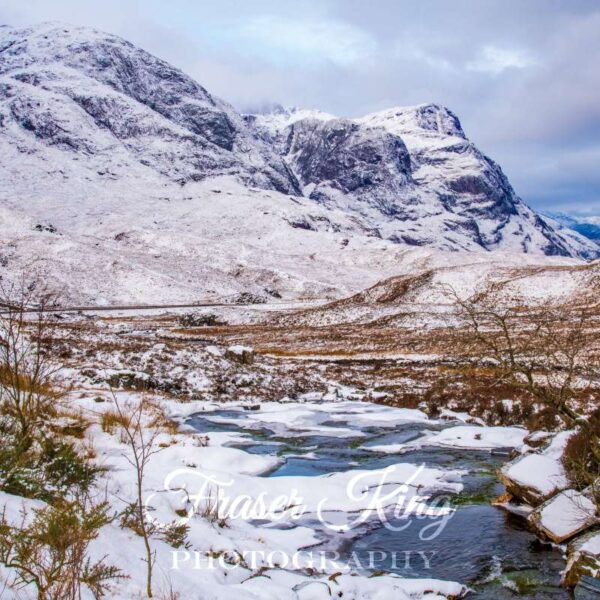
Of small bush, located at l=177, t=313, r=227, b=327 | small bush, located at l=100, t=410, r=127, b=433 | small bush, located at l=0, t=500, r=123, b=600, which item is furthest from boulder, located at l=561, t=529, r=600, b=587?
small bush, located at l=177, t=313, r=227, b=327

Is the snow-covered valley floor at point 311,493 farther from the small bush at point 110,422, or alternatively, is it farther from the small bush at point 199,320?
the small bush at point 199,320

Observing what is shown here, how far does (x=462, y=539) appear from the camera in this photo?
9516 mm

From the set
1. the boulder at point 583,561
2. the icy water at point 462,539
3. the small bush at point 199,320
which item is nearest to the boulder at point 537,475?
the icy water at point 462,539

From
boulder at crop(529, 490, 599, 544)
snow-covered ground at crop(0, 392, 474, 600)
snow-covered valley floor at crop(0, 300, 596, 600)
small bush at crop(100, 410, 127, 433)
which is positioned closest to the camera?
snow-covered ground at crop(0, 392, 474, 600)

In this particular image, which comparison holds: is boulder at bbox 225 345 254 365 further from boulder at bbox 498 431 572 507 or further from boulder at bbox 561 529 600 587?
boulder at bbox 561 529 600 587

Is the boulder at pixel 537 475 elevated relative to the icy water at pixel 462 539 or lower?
elevated

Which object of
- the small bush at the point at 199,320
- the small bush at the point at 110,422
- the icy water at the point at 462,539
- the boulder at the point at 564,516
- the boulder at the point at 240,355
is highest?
the small bush at the point at 199,320

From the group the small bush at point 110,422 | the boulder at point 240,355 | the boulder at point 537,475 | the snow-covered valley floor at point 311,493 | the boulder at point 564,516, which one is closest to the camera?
the snow-covered valley floor at point 311,493

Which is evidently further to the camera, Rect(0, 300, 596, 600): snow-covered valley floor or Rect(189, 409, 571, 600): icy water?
Rect(189, 409, 571, 600): icy water

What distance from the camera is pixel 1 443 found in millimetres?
7770

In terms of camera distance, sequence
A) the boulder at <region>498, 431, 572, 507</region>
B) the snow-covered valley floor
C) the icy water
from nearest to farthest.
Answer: the snow-covered valley floor → the icy water → the boulder at <region>498, 431, 572, 507</region>

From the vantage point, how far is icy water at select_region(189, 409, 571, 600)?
806 cm

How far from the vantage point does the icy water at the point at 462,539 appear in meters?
8.06

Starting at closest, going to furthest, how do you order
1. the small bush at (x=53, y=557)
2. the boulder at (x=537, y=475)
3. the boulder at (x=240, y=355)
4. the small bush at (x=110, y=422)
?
the small bush at (x=53, y=557) < the boulder at (x=537, y=475) < the small bush at (x=110, y=422) < the boulder at (x=240, y=355)
